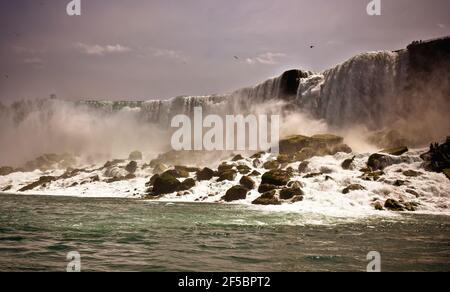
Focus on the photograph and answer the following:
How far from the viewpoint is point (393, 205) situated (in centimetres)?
2620

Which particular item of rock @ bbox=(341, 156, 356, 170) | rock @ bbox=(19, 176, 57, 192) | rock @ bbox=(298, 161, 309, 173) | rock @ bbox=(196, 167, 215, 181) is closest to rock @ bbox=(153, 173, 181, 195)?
rock @ bbox=(196, 167, 215, 181)

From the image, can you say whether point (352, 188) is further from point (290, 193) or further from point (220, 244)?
point (220, 244)

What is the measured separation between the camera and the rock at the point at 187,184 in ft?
126

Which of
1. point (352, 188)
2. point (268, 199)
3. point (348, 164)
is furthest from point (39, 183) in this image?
point (352, 188)

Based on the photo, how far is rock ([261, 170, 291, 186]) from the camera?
3291cm

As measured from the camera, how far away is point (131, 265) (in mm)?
8984

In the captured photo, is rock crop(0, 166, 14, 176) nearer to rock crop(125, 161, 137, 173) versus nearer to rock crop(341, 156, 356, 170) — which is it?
rock crop(125, 161, 137, 173)

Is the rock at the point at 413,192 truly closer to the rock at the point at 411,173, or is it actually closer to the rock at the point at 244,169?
the rock at the point at 411,173

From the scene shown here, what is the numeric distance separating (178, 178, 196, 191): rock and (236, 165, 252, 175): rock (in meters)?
4.65

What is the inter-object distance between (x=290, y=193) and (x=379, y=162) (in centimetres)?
986

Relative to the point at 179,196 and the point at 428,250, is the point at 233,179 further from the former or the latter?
the point at 428,250

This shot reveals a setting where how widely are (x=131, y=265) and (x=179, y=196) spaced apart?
27.9m

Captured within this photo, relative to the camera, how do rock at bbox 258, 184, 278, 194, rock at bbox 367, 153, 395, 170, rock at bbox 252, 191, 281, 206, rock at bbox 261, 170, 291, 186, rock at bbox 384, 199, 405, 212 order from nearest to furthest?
rock at bbox 384, 199, 405, 212, rock at bbox 252, 191, 281, 206, rock at bbox 258, 184, 278, 194, rock at bbox 261, 170, 291, 186, rock at bbox 367, 153, 395, 170
